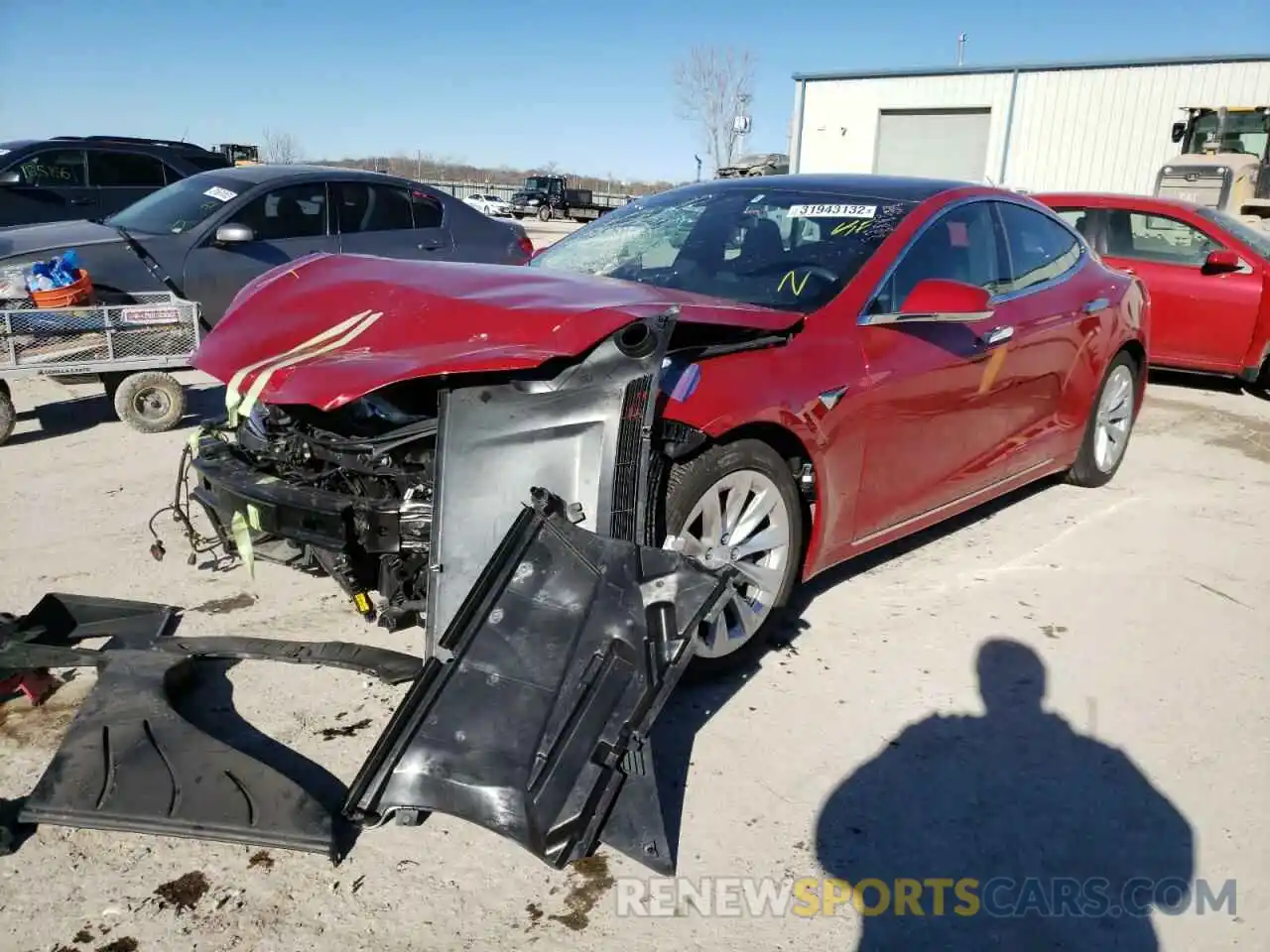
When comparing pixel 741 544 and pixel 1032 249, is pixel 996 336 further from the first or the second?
pixel 741 544

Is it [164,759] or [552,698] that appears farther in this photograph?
[164,759]

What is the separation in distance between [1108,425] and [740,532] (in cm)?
326

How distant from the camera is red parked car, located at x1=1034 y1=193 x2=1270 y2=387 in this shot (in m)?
7.58

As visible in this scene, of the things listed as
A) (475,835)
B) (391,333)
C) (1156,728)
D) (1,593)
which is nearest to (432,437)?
(391,333)

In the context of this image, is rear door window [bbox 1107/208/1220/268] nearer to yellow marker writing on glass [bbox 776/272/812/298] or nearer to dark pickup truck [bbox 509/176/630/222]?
yellow marker writing on glass [bbox 776/272/812/298]

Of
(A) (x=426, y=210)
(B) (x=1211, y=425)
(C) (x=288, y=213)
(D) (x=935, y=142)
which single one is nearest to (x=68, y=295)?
(C) (x=288, y=213)

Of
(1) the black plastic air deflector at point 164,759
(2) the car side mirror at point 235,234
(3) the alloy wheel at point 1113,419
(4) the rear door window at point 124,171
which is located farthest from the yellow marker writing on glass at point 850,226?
(4) the rear door window at point 124,171

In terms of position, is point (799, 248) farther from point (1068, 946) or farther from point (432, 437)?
point (1068, 946)

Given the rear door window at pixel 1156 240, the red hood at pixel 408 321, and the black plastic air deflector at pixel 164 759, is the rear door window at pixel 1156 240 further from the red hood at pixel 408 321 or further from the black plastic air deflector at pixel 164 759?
the black plastic air deflector at pixel 164 759

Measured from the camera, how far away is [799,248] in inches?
149

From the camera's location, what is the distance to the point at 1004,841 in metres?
2.54

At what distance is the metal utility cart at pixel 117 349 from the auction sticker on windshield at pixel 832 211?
12.7 feet

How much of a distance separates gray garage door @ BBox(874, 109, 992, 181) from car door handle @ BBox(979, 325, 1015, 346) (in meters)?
25.8

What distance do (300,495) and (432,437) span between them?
43 centimetres
